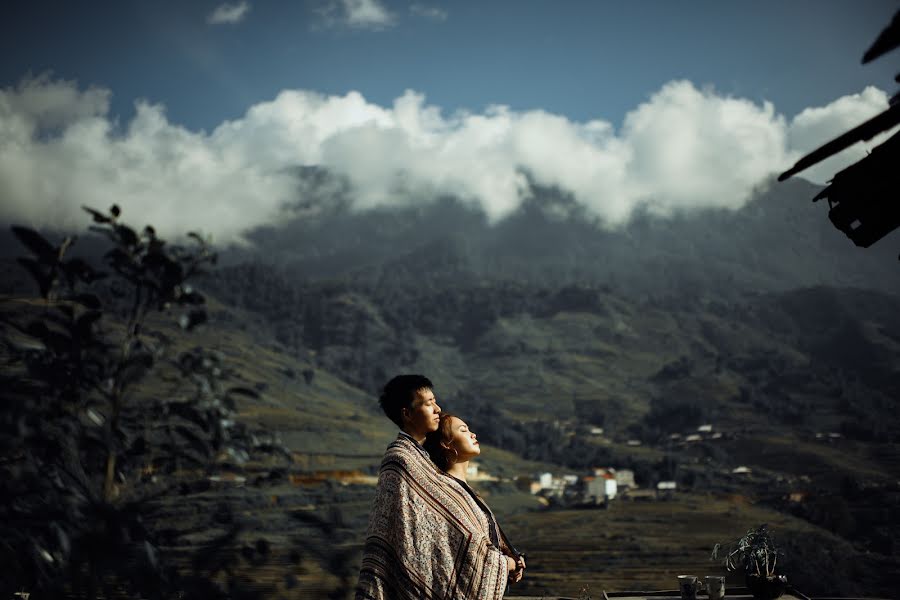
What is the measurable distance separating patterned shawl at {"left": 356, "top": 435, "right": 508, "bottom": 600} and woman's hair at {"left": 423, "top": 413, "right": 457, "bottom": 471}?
253mm

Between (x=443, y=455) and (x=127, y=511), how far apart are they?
5.52 feet

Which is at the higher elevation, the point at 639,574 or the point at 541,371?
the point at 541,371

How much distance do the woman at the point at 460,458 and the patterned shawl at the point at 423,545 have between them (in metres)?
0.14

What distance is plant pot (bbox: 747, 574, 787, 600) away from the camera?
623 centimetres

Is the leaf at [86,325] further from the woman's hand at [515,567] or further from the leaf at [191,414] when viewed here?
the woman's hand at [515,567]

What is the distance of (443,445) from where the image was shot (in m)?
4.08

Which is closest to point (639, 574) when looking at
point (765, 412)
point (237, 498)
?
point (237, 498)

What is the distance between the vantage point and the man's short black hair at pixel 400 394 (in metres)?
4.04

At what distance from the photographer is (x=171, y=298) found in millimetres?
3588

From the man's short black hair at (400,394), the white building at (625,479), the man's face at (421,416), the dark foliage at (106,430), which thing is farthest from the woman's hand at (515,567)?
the white building at (625,479)

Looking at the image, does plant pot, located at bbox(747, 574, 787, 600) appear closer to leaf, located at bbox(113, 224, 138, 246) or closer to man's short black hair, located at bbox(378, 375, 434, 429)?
man's short black hair, located at bbox(378, 375, 434, 429)

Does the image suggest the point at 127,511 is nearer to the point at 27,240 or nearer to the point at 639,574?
the point at 27,240

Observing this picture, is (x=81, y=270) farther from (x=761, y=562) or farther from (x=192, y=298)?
(x=761, y=562)

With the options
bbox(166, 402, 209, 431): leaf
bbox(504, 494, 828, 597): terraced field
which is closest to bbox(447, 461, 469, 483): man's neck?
bbox(166, 402, 209, 431): leaf
